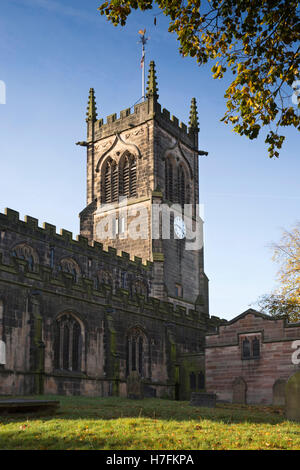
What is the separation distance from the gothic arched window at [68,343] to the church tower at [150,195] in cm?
1379

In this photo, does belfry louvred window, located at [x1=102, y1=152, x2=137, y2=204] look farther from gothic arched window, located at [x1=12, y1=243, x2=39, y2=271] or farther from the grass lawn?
the grass lawn

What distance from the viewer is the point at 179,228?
4362 cm

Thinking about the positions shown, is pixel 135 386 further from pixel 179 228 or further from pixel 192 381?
pixel 179 228

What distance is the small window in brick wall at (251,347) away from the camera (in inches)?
1049

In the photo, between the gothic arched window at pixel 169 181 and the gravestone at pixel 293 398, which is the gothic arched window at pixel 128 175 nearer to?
the gothic arched window at pixel 169 181

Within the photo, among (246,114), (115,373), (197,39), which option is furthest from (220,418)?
(115,373)

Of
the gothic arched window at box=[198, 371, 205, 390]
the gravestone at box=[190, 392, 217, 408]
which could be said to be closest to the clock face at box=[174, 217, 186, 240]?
the gothic arched window at box=[198, 371, 205, 390]

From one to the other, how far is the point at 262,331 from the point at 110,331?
7.22 metres

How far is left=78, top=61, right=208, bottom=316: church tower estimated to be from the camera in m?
41.4

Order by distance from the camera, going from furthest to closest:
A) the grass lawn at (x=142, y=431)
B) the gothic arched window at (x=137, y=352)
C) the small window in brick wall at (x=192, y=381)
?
the small window in brick wall at (x=192, y=381) < the gothic arched window at (x=137, y=352) < the grass lawn at (x=142, y=431)

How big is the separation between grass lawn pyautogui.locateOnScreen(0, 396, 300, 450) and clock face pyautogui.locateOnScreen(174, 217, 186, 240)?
2838 cm

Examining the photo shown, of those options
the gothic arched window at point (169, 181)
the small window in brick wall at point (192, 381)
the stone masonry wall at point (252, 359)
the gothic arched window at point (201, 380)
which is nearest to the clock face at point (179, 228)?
the gothic arched window at point (169, 181)

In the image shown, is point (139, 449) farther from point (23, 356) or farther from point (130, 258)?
point (130, 258)

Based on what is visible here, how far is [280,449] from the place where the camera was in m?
9.90
